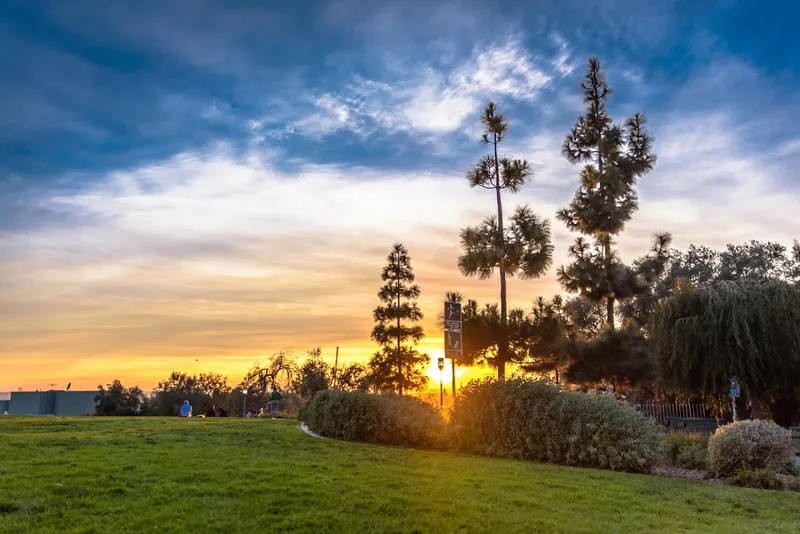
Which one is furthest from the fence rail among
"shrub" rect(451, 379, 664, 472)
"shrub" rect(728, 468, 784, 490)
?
"shrub" rect(728, 468, 784, 490)

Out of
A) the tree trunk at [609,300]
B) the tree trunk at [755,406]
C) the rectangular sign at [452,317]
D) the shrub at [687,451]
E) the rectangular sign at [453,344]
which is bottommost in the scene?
the shrub at [687,451]

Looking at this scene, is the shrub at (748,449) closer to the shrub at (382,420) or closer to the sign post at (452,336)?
the shrub at (382,420)

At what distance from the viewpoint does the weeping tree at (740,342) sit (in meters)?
20.7

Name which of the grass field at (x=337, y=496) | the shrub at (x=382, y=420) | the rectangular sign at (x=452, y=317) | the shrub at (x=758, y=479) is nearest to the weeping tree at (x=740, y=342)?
the rectangular sign at (x=452, y=317)

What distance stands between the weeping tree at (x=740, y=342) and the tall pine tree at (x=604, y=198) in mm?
7909

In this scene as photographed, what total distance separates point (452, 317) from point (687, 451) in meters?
8.98

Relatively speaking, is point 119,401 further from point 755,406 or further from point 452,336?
point 755,406

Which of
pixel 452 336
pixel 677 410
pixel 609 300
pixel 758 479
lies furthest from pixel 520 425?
pixel 609 300

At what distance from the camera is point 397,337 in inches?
1420

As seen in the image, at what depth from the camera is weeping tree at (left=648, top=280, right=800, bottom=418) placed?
20.7m

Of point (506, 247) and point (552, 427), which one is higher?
point (506, 247)

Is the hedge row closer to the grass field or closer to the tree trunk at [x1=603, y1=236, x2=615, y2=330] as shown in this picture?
the grass field

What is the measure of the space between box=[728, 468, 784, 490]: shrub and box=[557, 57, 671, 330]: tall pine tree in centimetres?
1930

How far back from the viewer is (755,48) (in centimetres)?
1510
